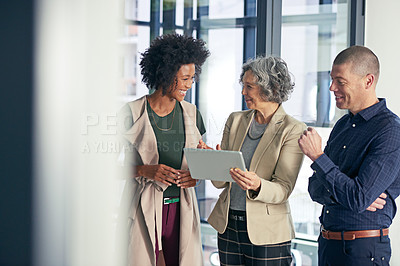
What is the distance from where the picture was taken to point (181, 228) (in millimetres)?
2379

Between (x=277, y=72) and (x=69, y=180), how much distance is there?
1261 mm

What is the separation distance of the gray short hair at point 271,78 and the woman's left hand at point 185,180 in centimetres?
51

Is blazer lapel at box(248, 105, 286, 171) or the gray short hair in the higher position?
the gray short hair

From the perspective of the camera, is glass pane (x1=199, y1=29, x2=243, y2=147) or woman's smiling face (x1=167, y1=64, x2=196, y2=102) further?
glass pane (x1=199, y1=29, x2=243, y2=147)

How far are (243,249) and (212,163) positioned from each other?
44 cm

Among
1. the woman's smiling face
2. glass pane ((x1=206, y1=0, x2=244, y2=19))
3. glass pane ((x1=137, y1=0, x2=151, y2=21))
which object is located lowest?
the woman's smiling face

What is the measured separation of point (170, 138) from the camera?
234cm

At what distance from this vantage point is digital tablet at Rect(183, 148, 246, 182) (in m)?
2.06

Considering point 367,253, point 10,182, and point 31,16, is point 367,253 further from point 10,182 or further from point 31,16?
point 31,16

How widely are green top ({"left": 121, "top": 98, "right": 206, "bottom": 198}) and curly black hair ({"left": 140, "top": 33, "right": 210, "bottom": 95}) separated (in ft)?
0.40

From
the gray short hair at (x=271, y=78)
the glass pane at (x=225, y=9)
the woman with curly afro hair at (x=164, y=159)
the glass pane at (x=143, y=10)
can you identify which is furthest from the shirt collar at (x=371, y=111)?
the glass pane at (x=225, y=9)

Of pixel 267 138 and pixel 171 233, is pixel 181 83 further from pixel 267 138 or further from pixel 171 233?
pixel 171 233

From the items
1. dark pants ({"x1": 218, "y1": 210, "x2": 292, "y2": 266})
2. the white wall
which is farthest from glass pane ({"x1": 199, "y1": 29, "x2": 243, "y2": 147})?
the white wall

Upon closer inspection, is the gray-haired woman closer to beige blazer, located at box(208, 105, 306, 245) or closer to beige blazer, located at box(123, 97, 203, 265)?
beige blazer, located at box(208, 105, 306, 245)
